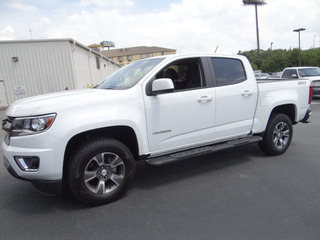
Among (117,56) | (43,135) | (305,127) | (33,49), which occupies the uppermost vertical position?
(117,56)

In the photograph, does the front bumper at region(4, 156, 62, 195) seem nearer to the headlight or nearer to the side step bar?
the headlight

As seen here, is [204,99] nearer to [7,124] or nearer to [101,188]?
[101,188]

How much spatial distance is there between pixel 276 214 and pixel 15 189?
361 centimetres

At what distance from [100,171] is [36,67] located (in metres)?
17.2

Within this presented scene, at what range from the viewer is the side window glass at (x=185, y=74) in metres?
3.93

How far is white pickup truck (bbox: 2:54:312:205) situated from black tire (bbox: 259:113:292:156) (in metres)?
0.02

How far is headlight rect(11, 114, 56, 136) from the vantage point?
8.93 feet

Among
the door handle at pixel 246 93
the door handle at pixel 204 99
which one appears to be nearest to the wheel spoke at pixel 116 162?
the door handle at pixel 204 99

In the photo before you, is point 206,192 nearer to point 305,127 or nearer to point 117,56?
point 305,127

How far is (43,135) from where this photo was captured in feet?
8.82

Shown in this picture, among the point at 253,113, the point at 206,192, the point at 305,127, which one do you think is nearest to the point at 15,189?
the point at 206,192

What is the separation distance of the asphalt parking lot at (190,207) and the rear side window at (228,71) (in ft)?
4.87

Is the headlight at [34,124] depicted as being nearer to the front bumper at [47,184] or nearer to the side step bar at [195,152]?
the front bumper at [47,184]

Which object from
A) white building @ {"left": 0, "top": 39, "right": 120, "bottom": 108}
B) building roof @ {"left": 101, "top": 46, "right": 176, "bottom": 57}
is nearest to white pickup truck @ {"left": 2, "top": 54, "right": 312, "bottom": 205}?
white building @ {"left": 0, "top": 39, "right": 120, "bottom": 108}
